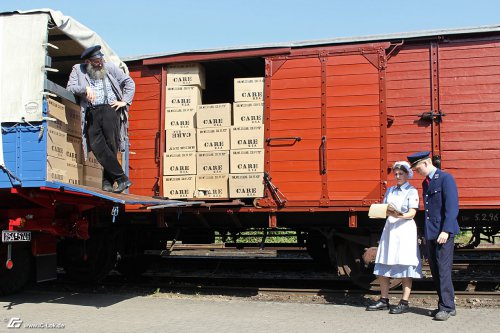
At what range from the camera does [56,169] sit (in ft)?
20.4

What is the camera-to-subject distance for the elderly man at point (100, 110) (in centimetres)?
662

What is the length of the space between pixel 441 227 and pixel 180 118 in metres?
4.00

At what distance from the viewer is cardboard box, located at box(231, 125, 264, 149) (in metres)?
7.27

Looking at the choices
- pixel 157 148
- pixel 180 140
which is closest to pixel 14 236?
pixel 157 148

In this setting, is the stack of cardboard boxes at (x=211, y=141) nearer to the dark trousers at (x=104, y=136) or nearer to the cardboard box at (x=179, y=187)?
the cardboard box at (x=179, y=187)

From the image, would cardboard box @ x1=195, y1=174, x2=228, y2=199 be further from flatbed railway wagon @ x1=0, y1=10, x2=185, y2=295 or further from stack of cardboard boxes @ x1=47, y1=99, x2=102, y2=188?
stack of cardboard boxes @ x1=47, y1=99, x2=102, y2=188

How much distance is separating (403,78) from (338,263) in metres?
2.80

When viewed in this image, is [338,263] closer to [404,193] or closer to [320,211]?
[320,211]

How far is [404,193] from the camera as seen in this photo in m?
5.96

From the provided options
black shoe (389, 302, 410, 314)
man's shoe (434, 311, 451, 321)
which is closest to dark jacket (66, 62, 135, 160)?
black shoe (389, 302, 410, 314)

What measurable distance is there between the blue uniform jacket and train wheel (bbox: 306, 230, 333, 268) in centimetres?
260

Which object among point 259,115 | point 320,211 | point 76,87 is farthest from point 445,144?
point 76,87

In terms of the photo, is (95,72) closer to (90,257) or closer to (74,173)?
(74,173)

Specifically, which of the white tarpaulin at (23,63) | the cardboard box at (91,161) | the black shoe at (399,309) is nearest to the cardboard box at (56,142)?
the white tarpaulin at (23,63)
